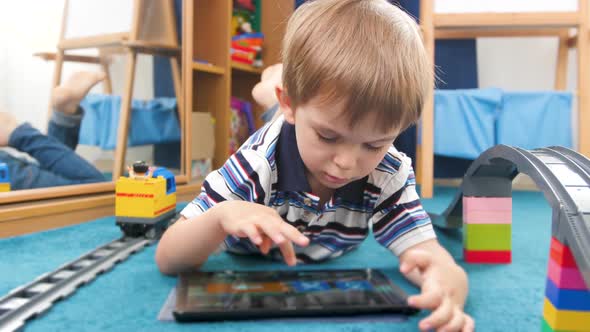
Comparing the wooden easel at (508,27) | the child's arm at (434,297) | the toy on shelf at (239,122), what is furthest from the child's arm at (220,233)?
the toy on shelf at (239,122)

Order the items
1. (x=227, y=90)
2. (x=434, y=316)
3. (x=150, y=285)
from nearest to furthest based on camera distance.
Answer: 1. (x=434, y=316)
2. (x=150, y=285)
3. (x=227, y=90)

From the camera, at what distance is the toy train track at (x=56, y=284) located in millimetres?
611

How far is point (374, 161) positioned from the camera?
634 millimetres

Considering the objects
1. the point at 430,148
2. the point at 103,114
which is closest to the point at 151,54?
the point at 103,114

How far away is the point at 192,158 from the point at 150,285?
1.02 meters

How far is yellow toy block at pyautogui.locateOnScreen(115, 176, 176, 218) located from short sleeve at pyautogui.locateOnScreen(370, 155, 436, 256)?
454 mm

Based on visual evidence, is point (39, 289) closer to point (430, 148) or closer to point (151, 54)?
point (151, 54)

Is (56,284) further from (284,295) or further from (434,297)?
(434,297)

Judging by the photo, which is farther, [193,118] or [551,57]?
[551,57]

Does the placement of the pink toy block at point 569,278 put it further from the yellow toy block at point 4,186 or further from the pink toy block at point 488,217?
the yellow toy block at point 4,186

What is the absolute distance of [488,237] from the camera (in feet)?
2.97

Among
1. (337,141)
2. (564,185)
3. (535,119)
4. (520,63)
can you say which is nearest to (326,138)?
(337,141)

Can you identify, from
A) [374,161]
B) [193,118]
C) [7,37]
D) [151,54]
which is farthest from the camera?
[193,118]

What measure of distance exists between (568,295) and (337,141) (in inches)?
11.4
